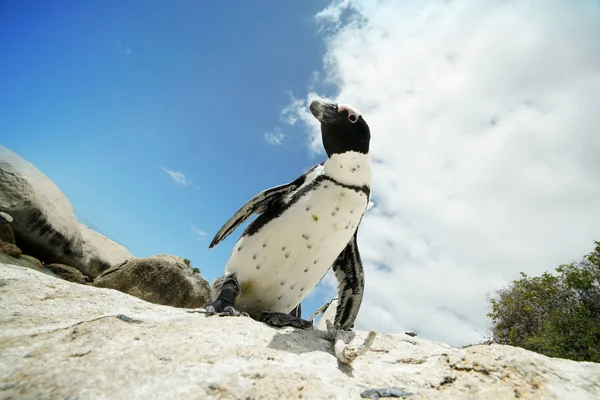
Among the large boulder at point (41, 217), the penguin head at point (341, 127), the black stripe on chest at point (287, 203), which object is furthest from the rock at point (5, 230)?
the penguin head at point (341, 127)

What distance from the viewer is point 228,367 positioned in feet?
5.11

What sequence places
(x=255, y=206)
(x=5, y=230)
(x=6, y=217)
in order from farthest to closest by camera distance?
(x=6, y=217) → (x=5, y=230) → (x=255, y=206)

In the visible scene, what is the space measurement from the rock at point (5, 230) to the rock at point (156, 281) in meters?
2.54

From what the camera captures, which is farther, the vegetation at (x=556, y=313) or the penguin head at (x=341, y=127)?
the vegetation at (x=556, y=313)

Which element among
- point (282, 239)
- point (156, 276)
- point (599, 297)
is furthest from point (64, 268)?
point (599, 297)

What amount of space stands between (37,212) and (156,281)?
14.0 ft

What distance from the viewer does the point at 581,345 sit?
9352mm

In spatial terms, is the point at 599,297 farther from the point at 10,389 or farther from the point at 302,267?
the point at 10,389

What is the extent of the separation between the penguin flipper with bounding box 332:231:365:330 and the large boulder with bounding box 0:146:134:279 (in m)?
9.09

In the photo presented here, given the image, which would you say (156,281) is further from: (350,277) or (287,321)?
(287,321)

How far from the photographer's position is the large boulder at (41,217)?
8922 millimetres

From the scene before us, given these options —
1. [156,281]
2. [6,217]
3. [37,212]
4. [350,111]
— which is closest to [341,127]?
[350,111]

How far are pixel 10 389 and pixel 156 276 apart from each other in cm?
725

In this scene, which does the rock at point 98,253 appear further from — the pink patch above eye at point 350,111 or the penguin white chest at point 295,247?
the pink patch above eye at point 350,111
